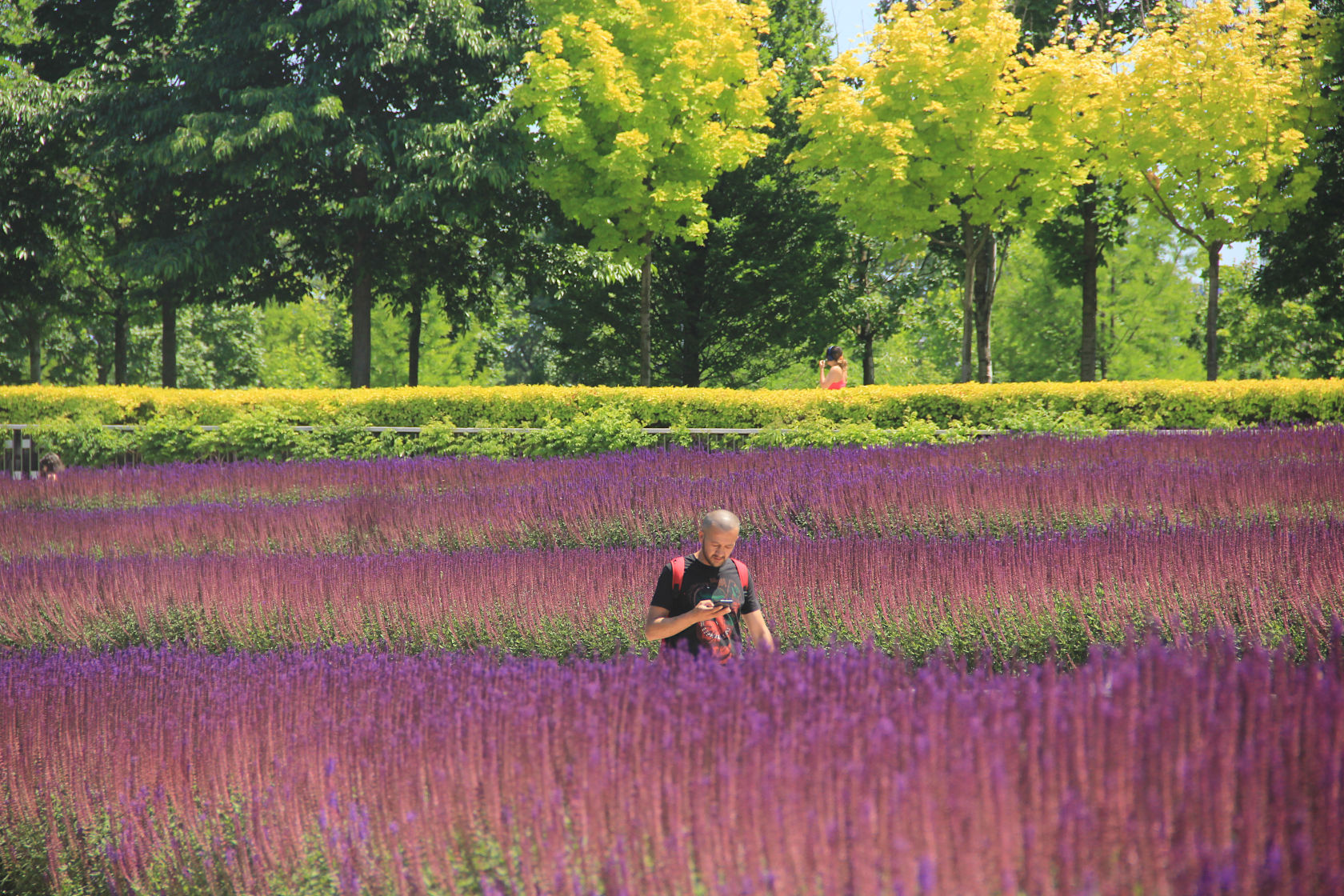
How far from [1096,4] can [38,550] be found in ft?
99.2

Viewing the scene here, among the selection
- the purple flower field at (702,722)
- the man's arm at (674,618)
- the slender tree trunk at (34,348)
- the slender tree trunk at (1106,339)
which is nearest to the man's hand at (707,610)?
the man's arm at (674,618)

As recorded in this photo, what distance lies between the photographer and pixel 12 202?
25.7 meters

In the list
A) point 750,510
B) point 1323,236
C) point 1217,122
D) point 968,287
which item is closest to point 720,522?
point 750,510

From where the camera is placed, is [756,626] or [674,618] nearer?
[674,618]

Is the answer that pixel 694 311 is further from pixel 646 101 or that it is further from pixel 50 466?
pixel 50 466

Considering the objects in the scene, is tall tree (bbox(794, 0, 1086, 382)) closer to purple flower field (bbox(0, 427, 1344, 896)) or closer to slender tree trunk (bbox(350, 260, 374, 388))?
slender tree trunk (bbox(350, 260, 374, 388))

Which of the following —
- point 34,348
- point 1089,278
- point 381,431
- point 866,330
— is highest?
point 1089,278

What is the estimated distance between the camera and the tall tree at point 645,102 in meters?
19.8

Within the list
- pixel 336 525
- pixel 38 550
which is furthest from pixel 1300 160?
pixel 38 550

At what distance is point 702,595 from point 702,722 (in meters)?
1.84

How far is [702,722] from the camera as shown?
2264mm

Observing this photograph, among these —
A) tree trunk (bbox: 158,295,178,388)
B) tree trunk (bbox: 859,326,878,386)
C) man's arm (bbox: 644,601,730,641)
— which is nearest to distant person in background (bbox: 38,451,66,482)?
man's arm (bbox: 644,601,730,641)

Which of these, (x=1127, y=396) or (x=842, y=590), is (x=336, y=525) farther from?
(x=1127, y=396)

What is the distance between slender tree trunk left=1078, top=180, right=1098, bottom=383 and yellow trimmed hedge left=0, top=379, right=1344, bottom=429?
852 cm
